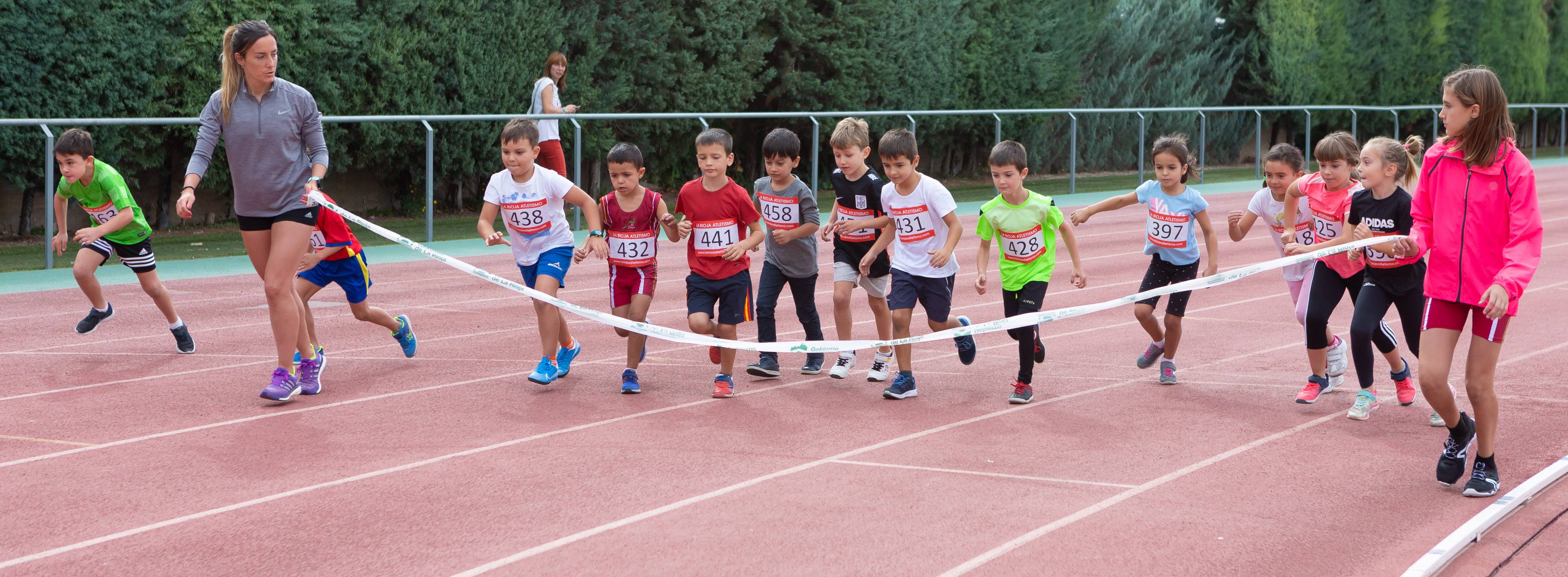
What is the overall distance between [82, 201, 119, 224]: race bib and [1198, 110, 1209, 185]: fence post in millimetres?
18651

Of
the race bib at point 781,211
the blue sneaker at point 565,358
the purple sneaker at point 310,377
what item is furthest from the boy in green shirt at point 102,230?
the race bib at point 781,211

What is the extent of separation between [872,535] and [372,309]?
4560mm

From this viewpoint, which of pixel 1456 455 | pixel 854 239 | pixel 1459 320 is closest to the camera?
pixel 1459 320

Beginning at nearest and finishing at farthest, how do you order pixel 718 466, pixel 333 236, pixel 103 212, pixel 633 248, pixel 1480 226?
1. pixel 1480 226
2. pixel 718 466
3. pixel 633 248
4. pixel 333 236
5. pixel 103 212

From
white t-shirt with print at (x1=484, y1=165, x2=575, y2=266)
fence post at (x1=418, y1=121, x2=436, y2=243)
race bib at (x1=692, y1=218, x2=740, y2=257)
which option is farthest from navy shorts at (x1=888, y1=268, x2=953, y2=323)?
fence post at (x1=418, y1=121, x2=436, y2=243)

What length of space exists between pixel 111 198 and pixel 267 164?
2.90 meters

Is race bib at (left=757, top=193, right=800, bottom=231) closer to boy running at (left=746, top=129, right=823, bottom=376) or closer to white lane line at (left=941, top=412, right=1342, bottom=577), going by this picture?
boy running at (left=746, top=129, right=823, bottom=376)

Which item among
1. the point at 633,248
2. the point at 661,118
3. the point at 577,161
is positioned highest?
the point at 661,118

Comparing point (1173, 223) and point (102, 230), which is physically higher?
point (1173, 223)

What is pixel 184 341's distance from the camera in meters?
8.84

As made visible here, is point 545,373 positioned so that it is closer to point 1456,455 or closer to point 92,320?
point 92,320

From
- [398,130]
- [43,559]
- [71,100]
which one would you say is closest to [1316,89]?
[398,130]

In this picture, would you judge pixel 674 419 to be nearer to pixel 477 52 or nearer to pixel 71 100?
pixel 71 100

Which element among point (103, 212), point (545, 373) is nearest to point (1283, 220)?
point (545, 373)
